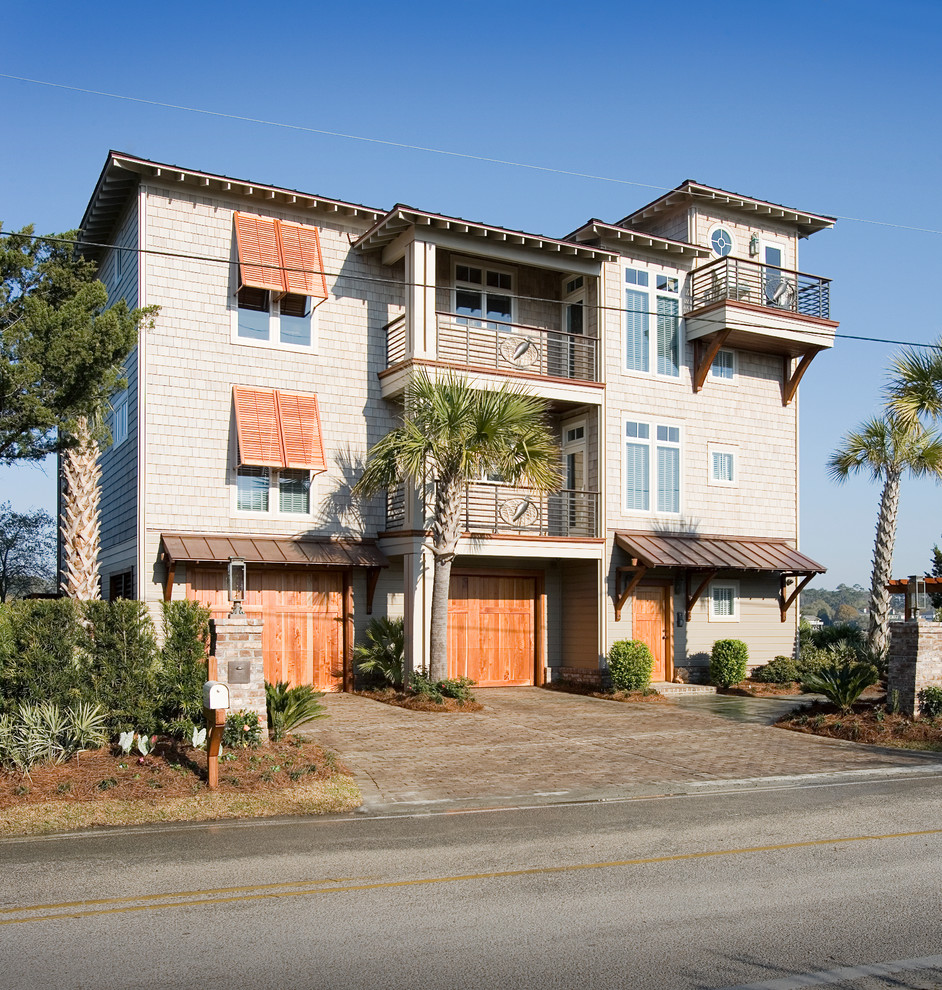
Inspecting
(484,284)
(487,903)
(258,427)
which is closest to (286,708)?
(487,903)

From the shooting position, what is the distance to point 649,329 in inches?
959

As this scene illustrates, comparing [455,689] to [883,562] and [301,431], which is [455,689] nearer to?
[301,431]

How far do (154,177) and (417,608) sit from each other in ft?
32.5

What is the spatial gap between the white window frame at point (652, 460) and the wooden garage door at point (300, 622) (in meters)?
7.05

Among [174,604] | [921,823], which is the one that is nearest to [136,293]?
[174,604]

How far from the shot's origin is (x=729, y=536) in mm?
25094

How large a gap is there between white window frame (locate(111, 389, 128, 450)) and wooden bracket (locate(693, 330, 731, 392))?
1325 cm

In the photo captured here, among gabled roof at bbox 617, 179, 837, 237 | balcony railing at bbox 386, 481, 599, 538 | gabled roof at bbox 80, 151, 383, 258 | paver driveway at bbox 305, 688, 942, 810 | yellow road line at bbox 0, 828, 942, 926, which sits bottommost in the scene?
paver driveway at bbox 305, 688, 942, 810

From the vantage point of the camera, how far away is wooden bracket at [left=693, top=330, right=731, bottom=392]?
79.4 ft

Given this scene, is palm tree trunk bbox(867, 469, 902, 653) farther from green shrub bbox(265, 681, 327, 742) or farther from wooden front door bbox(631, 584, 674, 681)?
green shrub bbox(265, 681, 327, 742)

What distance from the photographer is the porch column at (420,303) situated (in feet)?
68.0

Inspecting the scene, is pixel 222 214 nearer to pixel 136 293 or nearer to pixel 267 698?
pixel 136 293

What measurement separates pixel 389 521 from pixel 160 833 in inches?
497

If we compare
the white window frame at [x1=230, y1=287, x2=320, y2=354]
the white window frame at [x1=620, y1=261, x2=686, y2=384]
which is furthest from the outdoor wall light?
the white window frame at [x1=620, y1=261, x2=686, y2=384]
